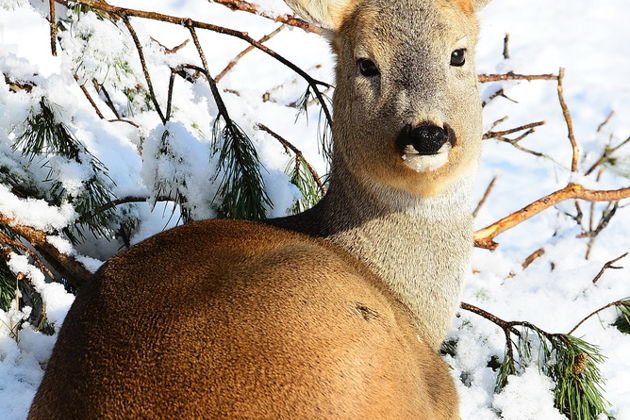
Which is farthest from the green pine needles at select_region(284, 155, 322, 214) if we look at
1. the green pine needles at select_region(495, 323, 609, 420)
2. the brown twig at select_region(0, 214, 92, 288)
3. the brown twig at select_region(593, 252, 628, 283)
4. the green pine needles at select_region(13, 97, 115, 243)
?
the brown twig at select_region(593, 252, 628, 283)

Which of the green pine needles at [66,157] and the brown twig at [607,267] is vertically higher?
the brown twig at [607,267]

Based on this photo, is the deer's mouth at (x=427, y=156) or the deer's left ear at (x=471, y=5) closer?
the deer's mouth at (x=427, y=156)

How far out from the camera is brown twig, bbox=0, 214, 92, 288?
4042mm

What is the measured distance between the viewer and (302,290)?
2863mm

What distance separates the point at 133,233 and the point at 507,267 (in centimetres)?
235

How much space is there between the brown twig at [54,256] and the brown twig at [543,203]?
6.60 ft

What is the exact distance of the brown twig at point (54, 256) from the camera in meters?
4.04

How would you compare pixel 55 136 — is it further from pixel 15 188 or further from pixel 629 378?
pixel 629 378

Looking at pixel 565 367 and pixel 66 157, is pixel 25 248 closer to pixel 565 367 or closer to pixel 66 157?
pixel 66 157

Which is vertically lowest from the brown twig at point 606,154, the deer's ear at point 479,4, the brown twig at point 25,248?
the brown twig at point 25,248

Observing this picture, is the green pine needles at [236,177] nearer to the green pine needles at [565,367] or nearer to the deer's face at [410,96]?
the deer's face at [410,96]

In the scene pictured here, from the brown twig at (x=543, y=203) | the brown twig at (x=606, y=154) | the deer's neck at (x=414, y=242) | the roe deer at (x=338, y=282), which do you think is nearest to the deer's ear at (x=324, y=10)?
the roe deer at (x=338, y=282)

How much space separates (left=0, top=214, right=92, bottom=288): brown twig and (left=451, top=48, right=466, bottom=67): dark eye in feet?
5.96

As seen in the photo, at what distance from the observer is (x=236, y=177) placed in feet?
14.9
